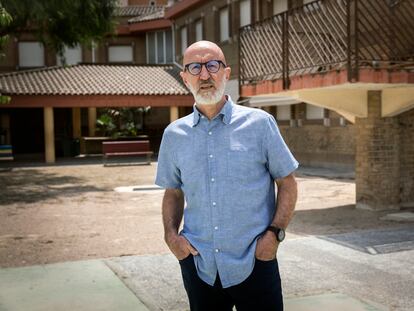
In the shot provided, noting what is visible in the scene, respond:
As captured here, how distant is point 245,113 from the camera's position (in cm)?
275

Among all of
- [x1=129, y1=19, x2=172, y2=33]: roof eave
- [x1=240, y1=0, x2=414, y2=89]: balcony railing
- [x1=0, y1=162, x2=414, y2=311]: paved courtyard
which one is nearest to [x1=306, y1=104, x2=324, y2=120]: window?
[x1=0, y1=162, x2=414, y2=311]: paved courtyard

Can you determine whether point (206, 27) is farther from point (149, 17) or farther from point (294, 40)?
point (294, 40)

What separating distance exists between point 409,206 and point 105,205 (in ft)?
19.4

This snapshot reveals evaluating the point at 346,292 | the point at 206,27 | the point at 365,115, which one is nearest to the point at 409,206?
the point at 365,115

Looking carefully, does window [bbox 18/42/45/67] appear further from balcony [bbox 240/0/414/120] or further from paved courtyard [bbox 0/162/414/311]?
balcony [bbox 240/0/414/120]

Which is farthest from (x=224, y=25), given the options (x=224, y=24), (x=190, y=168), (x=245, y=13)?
(x=190, y=168)

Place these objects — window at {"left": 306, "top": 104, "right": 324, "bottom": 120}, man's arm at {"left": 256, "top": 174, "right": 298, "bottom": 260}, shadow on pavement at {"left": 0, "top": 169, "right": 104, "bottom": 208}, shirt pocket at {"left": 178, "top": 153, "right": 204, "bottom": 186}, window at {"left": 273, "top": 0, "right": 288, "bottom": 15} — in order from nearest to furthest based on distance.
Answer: man's arm at {"left": 256, "top": 174, "right": 298, "bottom": 260} < shirt pocket at {"left": 178, "top": 153, "right": 204, "bottom": 186} < shadow on pavement at {"left": 0, "top": 169, "right": 104, "bottom": 208} < window at {"left": 306, "top": 104, "right": 324, "bottom": 120} < window at {"left": 273, "top": 0, "right": 288, "bottom": 15}

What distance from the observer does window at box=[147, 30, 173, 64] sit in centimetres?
3133

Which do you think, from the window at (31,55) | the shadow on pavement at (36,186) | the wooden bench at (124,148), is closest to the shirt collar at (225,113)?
the shadow on pavement at (36,186)

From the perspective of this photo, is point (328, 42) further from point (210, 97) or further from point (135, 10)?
point (135, 10)

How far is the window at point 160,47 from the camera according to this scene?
31.3 meters

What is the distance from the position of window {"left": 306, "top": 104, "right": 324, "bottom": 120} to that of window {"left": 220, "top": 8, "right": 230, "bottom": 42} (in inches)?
211

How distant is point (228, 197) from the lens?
2662 mm

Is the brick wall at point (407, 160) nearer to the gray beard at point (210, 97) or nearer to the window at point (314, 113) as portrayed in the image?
the gray beard at point (210, 97)
